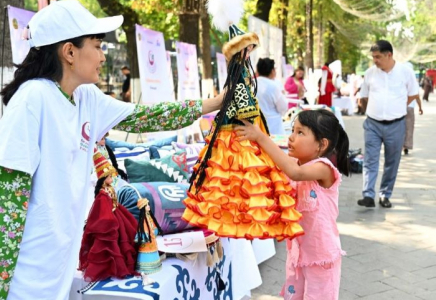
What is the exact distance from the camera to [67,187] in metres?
1.92

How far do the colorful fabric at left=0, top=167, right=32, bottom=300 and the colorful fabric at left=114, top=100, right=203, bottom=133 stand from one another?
2.46 feet

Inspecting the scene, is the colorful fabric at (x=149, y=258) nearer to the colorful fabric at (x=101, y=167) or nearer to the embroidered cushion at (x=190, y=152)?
the colorful fabric at (x=101, y=167)

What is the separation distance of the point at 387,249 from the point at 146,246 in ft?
9.94

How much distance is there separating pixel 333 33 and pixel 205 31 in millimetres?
25734

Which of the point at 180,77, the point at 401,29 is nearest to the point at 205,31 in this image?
the point at 180,77

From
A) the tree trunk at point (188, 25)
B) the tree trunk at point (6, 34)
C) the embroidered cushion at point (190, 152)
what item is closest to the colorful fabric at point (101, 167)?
the embroidered cushion at point (190, 152)

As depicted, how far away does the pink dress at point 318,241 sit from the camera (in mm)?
2557

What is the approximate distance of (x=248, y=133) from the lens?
246 centimetres

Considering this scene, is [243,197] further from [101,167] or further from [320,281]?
[101,167]

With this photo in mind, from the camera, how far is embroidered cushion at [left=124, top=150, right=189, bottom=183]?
3.61 meters

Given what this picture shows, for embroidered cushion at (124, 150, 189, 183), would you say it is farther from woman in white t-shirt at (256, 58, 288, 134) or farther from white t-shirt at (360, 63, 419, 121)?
white t-shirt at (360, 63, 419, 121)

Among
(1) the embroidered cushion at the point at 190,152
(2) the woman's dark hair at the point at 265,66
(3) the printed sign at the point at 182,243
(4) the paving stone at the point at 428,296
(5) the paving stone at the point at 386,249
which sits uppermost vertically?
(2) the woman's dark hair at the point at 265,66

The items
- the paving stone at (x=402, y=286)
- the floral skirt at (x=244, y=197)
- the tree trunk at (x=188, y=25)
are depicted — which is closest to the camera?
the floral skirt at (x=244, y=197)

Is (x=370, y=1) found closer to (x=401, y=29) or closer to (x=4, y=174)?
(x=401, y=29)
